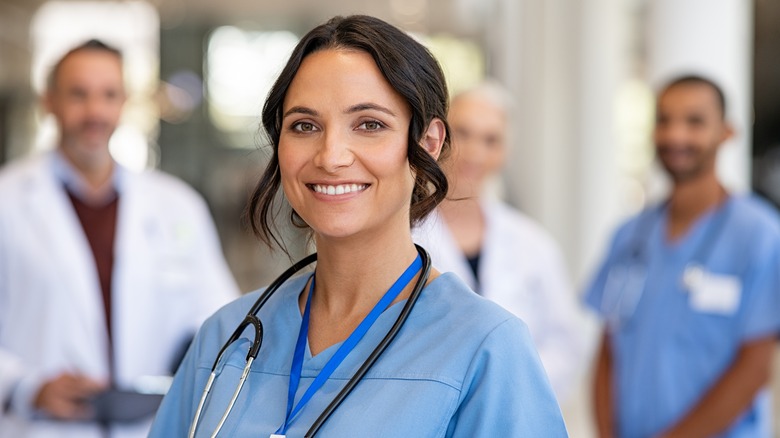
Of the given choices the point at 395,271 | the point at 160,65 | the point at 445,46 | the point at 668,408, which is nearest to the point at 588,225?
the point at 668,408

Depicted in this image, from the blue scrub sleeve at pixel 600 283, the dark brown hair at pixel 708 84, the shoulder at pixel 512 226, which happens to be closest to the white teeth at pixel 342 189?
the shoulder at pixel 512 226

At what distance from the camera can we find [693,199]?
300cm

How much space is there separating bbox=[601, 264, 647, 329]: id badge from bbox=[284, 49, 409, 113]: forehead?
1836 mm

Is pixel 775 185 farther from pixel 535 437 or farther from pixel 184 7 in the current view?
pixel 535 437

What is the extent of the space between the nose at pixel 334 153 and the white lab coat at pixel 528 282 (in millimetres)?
1538

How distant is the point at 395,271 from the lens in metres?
1.44

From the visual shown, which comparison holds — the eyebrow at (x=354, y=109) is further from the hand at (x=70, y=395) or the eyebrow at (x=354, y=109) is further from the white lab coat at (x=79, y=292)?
the white lab coat at (x=79, y=292)

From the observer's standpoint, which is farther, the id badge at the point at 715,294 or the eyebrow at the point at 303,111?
the id badge at the point at 715,294

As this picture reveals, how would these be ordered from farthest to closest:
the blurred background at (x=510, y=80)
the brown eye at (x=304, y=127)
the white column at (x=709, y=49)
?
1. the blurred background at (x=510, y=80)
2. the white column at (x=709, y=49)
3. the brown eye at (x=304, y=127)

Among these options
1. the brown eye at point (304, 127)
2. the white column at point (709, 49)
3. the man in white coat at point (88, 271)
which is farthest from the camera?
the white column at point (709, 49)

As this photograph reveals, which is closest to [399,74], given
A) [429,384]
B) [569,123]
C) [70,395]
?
[429,384]

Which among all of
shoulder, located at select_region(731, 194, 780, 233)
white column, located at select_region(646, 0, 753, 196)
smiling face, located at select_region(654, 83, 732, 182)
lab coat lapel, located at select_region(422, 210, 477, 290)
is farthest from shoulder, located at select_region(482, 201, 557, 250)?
white column, located at select_region(646, 0, 753, 196)

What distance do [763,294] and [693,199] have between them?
33 cm

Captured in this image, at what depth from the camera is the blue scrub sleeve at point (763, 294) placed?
9.23ft
